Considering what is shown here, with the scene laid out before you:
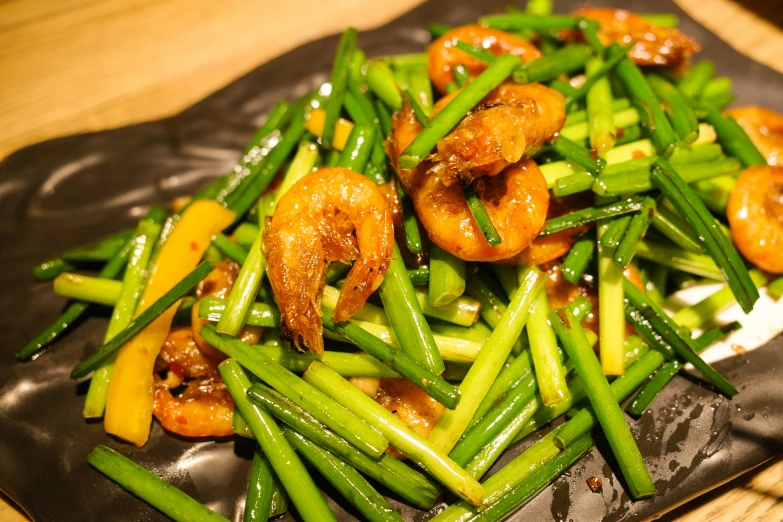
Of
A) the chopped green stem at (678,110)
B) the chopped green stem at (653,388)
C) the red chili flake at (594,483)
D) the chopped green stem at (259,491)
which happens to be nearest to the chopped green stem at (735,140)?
the chopped green stem at (678,110)

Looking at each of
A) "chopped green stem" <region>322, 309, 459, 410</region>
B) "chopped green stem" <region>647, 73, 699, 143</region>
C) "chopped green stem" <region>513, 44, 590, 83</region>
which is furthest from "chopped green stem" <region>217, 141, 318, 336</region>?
"chopped green stem" <region>647, 73, 699, 143</region>

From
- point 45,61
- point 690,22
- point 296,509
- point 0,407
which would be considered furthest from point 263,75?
point 690,22

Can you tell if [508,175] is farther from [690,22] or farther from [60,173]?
[690,22]

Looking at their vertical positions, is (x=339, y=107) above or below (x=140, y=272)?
above

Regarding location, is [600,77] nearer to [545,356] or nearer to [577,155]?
[577,155]

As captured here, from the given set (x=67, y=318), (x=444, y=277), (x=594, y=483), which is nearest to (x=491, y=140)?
(x=444, y=277)

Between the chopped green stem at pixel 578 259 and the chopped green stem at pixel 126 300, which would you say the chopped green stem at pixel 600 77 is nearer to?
the chopped green stem at pixel 578 259
